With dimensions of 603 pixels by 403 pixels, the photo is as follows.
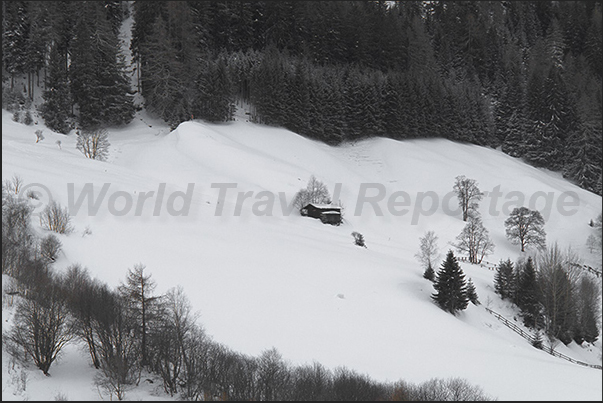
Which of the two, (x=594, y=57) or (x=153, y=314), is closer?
(x=153, y=314)

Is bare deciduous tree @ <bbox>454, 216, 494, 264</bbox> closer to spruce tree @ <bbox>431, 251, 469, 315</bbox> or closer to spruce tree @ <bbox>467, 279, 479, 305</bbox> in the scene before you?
spruce tree @ <bbox>467, 279, 479, 305</bbox>

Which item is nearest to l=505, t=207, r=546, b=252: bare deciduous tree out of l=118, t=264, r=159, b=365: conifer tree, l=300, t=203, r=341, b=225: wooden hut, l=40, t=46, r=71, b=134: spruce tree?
l=300, t=203, r=341, b=225: wooden hut

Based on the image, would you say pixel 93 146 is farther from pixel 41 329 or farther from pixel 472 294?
pixel 472 294

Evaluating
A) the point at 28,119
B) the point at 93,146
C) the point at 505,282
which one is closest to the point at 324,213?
the point at 505,282

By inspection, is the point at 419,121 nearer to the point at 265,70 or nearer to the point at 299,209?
the point at 265,70

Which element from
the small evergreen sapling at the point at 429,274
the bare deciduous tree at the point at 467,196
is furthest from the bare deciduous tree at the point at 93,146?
the bare deciduous tree at the point at 467,196

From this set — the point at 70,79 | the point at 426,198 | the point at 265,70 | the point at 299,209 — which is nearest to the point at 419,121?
the point at 426,198

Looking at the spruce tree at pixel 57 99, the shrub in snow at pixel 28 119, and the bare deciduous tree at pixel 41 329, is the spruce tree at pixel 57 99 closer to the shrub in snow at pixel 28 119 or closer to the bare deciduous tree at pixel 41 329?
the shrub in snow at pixel 28 119
